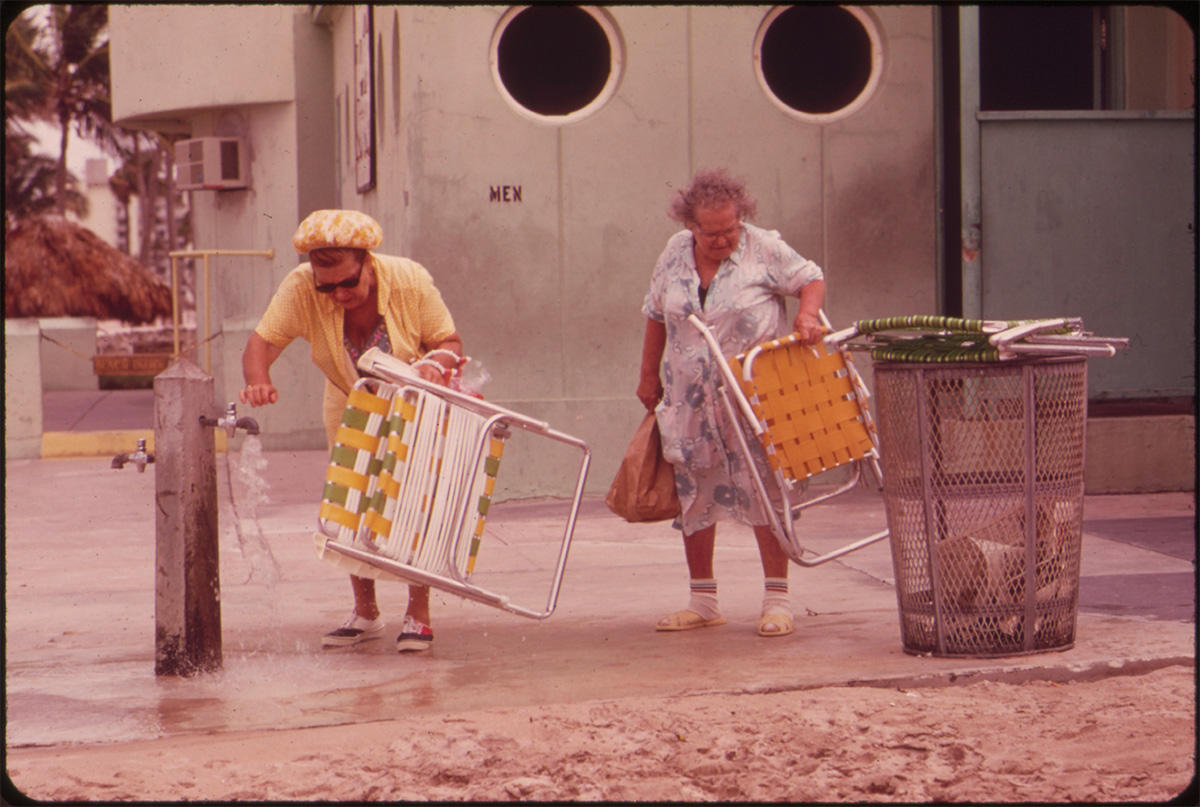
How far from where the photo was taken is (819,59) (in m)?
10.7

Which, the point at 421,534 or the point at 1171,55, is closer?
the point at 421,534

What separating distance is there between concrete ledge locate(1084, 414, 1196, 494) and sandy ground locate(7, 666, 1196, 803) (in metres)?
4.84

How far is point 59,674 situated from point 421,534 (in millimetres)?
1523

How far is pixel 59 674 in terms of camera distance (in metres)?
5.45

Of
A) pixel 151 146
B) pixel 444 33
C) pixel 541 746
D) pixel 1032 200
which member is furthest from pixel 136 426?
pixel 151 146

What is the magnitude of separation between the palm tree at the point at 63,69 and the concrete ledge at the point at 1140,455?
41611 mm

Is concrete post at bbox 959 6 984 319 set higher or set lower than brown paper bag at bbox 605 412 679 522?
higher

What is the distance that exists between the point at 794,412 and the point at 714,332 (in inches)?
16.9

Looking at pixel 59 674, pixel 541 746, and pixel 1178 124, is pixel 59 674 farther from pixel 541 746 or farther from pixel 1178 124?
pixel 1178 124

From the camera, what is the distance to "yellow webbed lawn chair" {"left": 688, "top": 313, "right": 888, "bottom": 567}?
5477mm

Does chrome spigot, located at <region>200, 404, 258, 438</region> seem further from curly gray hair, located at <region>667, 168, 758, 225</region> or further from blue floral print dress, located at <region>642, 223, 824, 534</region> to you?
curly gray hair, located at <region>667, 168, 758, 225</region>

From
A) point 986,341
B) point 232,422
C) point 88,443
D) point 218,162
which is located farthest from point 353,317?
point 218,162

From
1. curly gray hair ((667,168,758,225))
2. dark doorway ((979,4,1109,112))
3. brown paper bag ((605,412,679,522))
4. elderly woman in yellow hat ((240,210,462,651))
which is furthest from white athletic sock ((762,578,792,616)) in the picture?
dark doorway ((979,4,1109,112))

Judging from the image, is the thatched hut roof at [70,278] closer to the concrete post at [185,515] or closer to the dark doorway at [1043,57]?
the dark doorway at [1043,57]
